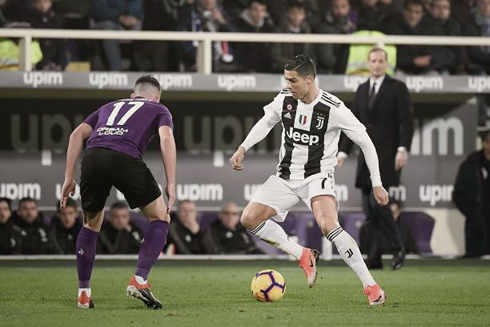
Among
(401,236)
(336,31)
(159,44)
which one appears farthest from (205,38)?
(401,236)

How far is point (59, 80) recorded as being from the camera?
14750 mm

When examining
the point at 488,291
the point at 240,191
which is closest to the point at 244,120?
the point at 240,191

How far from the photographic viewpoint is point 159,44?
628 inches

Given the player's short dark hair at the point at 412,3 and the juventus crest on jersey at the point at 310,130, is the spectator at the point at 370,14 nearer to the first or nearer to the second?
the player's short dark hair at the point at 412,3

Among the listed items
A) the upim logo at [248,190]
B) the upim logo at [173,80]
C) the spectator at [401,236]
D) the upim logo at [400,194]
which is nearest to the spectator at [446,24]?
the upim logo at [400,194]

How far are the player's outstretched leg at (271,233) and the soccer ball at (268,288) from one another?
0.50 metres

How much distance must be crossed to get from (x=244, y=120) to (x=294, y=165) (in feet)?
22.8

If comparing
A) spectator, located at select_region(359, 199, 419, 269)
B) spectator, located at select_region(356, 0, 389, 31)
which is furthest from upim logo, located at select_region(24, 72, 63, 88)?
spectator, located at select_region(356, 0, 389, 31)

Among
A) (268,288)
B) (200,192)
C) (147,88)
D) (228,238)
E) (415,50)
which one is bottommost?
(228,238)

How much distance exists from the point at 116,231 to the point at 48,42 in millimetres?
2739

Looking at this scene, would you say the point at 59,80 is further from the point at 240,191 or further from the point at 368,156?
the point at 368,156

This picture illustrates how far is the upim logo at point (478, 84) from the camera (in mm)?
15734

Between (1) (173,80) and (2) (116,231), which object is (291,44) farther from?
(2) (116,231)

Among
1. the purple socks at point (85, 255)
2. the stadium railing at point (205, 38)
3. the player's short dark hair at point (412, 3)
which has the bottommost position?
the purple socks at point (85, 255)
